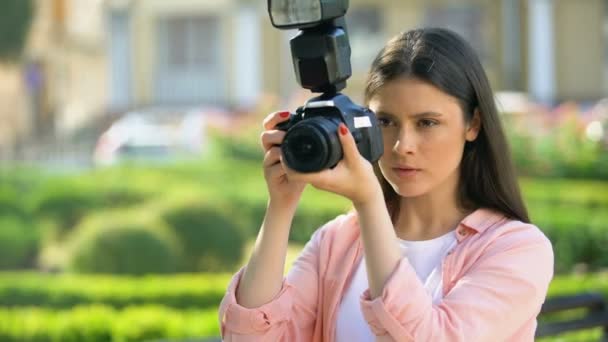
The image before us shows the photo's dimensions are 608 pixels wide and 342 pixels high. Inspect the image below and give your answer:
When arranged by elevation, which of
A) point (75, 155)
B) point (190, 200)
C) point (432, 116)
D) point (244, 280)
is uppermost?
point (432, 116)

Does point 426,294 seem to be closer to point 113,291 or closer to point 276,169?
point 276,169

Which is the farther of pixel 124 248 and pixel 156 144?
pixel 156 144

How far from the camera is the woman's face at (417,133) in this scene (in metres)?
1.74

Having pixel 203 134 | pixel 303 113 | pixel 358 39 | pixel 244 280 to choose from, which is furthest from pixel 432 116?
pixel 358 39

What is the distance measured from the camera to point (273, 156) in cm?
168

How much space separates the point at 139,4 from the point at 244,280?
810 inches

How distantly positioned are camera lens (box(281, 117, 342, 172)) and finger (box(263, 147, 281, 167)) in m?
0.11

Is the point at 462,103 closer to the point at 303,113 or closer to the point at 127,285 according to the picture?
the point at 303,113

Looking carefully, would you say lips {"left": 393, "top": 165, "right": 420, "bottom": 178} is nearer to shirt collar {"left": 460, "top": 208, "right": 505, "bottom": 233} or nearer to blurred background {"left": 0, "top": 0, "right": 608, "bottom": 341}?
shirt collar {"left": 460, "top": 208, "right": 505, "bottom": 233}

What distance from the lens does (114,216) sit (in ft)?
25.3

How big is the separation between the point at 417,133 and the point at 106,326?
4.03m

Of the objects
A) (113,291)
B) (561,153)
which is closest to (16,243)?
(113,291)

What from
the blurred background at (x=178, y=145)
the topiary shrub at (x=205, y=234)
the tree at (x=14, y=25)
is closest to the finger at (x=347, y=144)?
the blurred background at (x=178, y=145)

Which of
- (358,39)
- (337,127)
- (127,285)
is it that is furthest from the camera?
(358,39)
